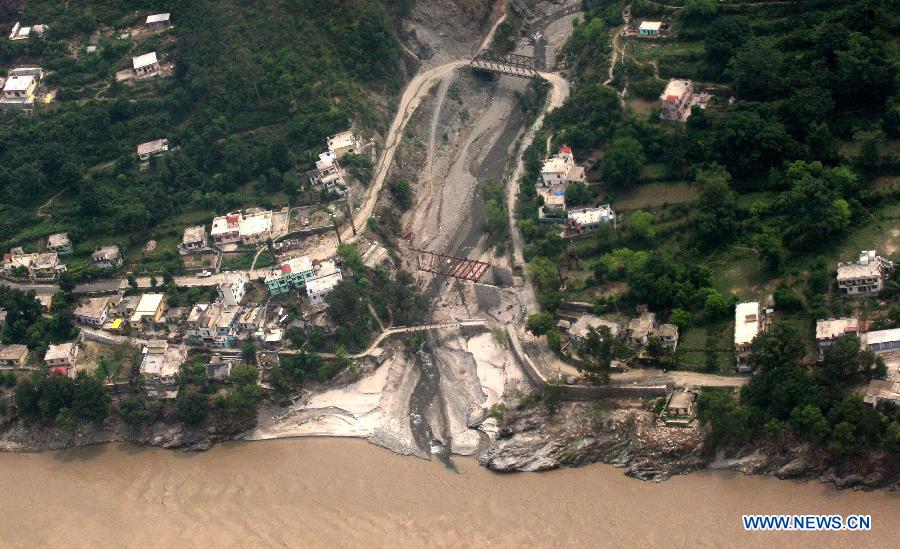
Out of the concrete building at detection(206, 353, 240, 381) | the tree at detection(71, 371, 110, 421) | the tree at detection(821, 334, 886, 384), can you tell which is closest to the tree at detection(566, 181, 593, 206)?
the tree at detection(821, 334, 886, 384)

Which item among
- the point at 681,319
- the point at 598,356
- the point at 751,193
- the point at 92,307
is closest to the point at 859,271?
the point at 681,319

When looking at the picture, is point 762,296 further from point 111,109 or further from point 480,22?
point 111,109

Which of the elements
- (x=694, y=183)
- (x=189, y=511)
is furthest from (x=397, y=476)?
(x=694, y=183)

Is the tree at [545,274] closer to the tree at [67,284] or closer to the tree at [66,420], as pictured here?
the tree at [66,420]

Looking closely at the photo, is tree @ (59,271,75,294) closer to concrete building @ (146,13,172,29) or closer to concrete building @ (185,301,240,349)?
concrete building @ (185,301,240,349)

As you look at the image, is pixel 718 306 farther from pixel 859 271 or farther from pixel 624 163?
pixel 624 163
